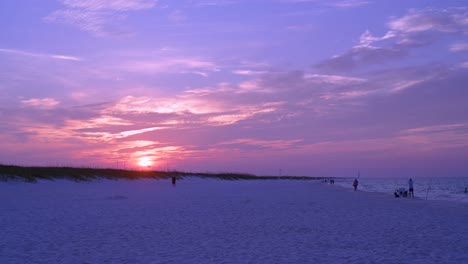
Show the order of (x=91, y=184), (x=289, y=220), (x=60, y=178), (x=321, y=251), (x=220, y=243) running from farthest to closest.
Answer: (x=91, y=184)
(x=60, y=178)
(x=289, y=220)
(x=220, y=243)
(x=321, y=251)

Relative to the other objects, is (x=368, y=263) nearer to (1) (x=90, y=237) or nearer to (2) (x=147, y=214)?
(1) (x=90, y=237)

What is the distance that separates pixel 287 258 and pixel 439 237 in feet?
21.4

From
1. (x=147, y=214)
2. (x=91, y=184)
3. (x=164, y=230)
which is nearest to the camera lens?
Result: (x=164, y=230)

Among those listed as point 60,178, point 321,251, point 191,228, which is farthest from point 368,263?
point 60,178

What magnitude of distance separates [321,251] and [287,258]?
1416mm

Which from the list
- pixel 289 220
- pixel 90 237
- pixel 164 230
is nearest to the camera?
pixel 90 237

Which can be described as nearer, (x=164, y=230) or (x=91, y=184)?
(x=164, y=230)

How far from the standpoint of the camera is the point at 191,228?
16359 mm

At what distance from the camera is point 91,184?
161ft

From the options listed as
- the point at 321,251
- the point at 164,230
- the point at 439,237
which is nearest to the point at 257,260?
the point at 321,251

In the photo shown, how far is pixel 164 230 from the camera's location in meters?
15.8

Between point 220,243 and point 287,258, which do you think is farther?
point 220,243

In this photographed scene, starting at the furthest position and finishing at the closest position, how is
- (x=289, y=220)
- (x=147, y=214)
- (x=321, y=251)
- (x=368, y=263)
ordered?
(x=147, y=214) < (x=289, y=220) < (x=321, y=251) < (x=368, y=263)

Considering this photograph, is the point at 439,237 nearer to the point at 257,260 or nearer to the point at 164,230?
the point at 257,260
